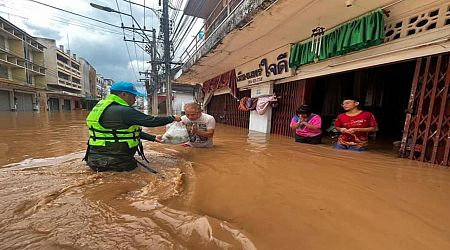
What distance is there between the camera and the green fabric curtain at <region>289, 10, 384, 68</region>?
438cm

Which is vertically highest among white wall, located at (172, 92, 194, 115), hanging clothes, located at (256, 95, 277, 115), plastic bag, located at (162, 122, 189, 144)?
white wall, located at (172, 92, 194, 115)

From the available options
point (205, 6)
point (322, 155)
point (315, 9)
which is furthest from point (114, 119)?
point (205, 6)

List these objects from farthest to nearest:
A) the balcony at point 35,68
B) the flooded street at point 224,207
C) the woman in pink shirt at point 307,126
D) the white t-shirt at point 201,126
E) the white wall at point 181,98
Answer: the balcony at point 35,68 < the white wall at point 181,98 < the woman in pink shirt at point 307,126 < the white t-shirt at point 201,126 < the flooded street at point 224,207

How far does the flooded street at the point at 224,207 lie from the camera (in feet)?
4.86

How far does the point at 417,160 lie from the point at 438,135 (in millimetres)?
533

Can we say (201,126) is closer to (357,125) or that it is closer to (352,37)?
(357,125)

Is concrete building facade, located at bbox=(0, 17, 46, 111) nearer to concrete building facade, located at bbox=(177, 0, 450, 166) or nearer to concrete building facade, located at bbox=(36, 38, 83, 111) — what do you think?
concrete building facade, located at bbox=(36, 38, 83, 111)

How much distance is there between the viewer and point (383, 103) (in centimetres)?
823

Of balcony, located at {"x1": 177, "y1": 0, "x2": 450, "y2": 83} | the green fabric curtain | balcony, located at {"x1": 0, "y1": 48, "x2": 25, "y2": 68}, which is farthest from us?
balcony, located at {"x1": 0, "y1": 48, "x2": 25, "y2": 68}

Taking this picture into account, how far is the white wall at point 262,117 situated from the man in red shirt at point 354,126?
367 centimetres

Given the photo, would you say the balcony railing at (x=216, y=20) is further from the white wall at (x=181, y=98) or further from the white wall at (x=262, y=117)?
the white wall at (x=181, y=98)

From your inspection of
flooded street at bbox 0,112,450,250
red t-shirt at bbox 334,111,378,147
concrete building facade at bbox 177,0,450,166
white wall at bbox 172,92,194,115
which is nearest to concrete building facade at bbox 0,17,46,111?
white wall at bbox 172,92,194,115

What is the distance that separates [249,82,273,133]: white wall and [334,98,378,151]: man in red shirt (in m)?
3.67

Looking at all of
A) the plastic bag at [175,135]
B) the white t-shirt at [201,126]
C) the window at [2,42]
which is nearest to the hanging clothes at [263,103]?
the white t-shirt at [201,126]
